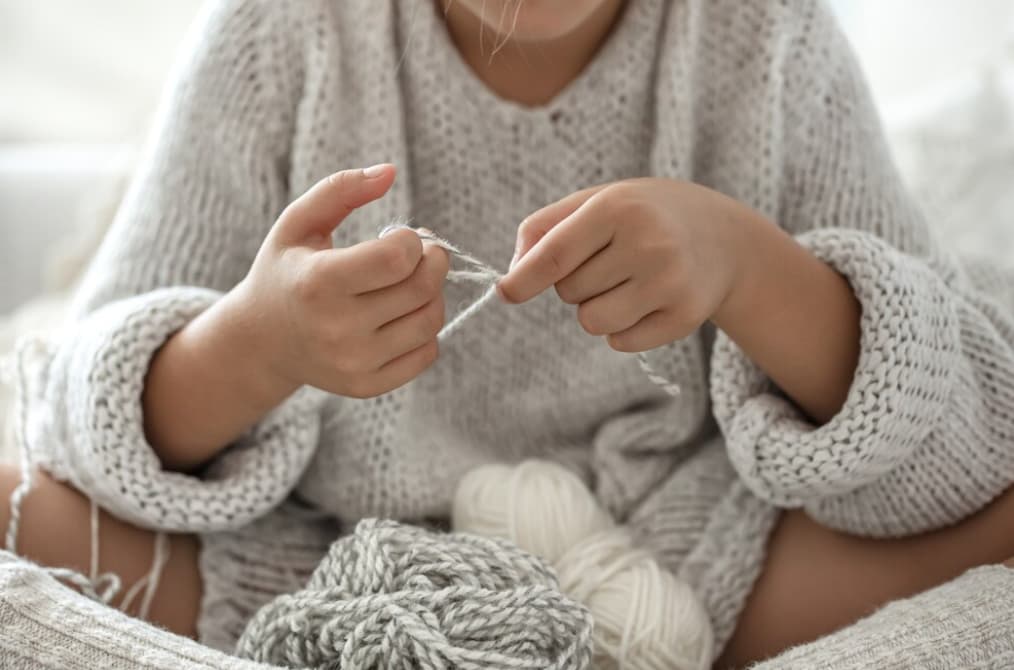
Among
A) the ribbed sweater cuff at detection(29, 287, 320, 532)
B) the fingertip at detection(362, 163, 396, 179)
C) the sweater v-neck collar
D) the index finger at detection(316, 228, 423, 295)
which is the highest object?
the sweater v-neck collar

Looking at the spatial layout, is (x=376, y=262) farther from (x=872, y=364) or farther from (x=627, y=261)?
(x=872, y=364)

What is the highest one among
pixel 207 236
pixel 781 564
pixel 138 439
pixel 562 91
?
pixel 562 91

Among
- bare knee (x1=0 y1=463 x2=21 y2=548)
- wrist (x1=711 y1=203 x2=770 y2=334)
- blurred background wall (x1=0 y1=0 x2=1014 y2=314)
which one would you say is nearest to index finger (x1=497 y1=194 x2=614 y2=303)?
wrist (x1=711 y1=203 x2=770 y2=334)

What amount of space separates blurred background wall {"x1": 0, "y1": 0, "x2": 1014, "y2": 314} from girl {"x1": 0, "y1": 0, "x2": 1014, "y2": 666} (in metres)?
0.42

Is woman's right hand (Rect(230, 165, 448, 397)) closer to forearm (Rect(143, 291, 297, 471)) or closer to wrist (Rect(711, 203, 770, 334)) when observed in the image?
forearm (Rect(143, 291, 297, 471))

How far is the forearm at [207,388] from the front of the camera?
66cm

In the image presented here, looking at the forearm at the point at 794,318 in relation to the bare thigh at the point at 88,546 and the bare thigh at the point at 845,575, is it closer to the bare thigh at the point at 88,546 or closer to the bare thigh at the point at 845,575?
the bare thigh at the point at 845,575

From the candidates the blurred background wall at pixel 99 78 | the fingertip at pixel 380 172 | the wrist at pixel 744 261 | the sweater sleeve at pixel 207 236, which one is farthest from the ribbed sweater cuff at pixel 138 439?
the blurred background wall at pixel 99 78

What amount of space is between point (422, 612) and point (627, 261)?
0.22m

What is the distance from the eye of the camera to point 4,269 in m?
1.21

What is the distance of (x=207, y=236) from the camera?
2.56ft

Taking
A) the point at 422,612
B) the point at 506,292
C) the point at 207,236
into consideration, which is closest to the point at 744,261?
the point at 506,292

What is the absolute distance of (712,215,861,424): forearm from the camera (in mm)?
657

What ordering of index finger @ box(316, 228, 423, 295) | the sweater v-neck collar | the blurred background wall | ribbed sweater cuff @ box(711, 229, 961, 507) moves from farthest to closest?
the blurred background wall < the sweater v-neck collar < ribbed sweater cuff @ box(711, 229, 961, 507) < index finger @ box(316, 228, 423, 295)
